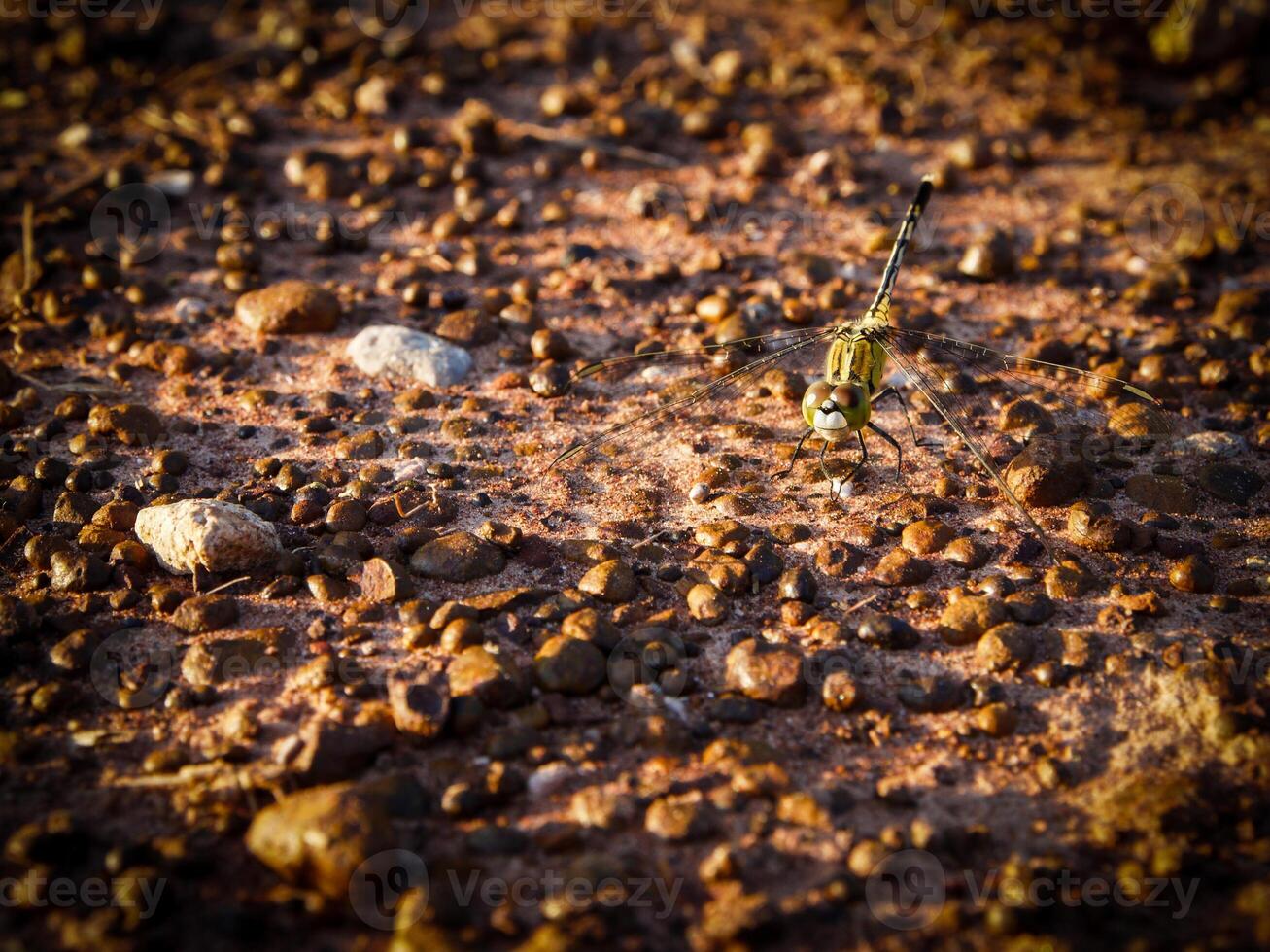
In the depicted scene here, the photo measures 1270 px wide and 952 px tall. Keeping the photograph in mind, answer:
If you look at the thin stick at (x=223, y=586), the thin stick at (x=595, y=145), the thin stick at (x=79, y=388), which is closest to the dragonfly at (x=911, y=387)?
the thin stick at (x=223, y=586)

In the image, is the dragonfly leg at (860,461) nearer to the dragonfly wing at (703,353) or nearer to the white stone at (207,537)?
the dragonfly wing at (703,353)

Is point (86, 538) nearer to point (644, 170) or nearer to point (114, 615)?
point (114, 615)

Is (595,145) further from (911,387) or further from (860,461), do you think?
(860,461)

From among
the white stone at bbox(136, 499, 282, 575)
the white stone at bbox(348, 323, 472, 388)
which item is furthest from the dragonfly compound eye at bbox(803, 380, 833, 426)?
the white stone at bbox(136, 499, 282, 575)

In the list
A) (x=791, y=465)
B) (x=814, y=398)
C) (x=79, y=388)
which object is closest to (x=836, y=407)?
(x=814, y=398)

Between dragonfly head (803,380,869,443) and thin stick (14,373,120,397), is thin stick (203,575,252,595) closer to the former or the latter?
thin stick (14,373,120,397)

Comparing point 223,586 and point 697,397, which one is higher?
point 697,397

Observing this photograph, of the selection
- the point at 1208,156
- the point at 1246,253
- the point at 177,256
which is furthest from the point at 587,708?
the point at 1208,156

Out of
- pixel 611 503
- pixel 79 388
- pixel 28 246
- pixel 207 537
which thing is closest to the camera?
pixel 207 537

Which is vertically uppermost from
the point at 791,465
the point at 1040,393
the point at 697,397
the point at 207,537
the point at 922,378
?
the point at 922,378
